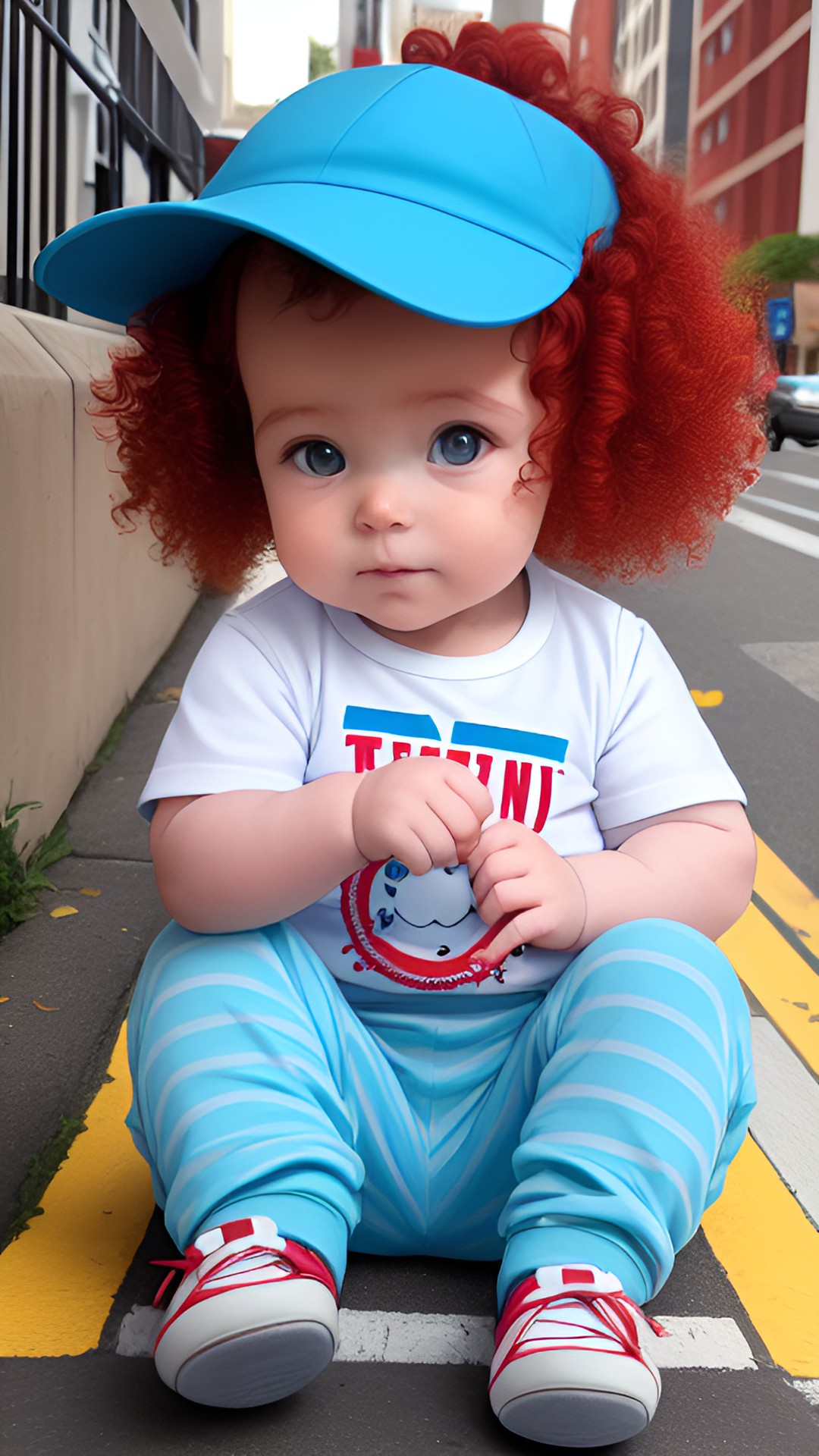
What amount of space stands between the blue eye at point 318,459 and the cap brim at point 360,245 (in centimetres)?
22

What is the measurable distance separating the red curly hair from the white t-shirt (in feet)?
0.67

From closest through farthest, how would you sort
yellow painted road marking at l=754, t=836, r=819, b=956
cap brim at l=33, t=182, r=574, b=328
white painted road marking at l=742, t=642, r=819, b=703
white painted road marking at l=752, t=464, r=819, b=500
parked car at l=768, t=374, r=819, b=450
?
cap brim at l=33, t=182, r=574, b=328 → yellow painted road marking at l=754, t=836, r=819, b=956 → white painted road marking at l=742, t=642, r=819, b=703 → parked car at l=768, t=374, r=819, b=450 → white painted road marking at l=752, t=464, r=819, b=500

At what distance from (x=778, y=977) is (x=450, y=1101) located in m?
1.12

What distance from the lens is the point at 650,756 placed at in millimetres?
1821

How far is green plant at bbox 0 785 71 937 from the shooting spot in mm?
2693

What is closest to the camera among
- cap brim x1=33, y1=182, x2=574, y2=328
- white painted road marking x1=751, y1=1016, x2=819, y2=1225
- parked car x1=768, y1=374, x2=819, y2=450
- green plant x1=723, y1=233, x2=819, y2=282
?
cap brim x1=33, y1=182, x2=574, y2=328

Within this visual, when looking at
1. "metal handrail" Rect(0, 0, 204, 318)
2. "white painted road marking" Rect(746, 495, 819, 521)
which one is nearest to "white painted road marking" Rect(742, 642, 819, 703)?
"white painted road marking" Rect(746, 495, 819, 521)

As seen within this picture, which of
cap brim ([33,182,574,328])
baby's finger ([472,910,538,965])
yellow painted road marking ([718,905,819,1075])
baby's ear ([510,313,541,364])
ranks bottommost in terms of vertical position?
yellow painted road marking ([718,905,819,1075])

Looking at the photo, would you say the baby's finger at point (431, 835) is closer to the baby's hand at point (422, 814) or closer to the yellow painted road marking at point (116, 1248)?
the baby's hand at point (422, 814)

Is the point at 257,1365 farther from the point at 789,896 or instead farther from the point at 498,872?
the point at 789,896

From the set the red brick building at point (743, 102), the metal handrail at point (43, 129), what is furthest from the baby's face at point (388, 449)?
the metal handrail at point (43, 129)

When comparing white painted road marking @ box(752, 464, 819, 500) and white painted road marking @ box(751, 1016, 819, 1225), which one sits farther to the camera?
white painted road marking @ box(752, 464, 819, 500)

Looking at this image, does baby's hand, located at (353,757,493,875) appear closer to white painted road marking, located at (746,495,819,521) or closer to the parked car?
the parked car

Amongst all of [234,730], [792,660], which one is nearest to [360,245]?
[234,730]
